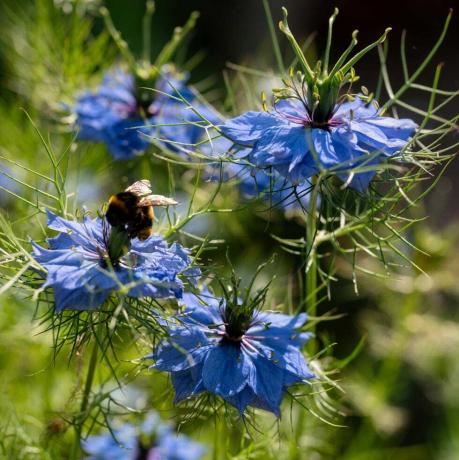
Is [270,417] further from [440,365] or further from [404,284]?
[440,365]

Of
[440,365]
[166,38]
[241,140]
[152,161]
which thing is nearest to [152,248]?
[241,140]

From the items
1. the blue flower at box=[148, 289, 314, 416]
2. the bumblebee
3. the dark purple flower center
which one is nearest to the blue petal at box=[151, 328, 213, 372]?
the blue flower at box=[148, 289, 314, 416]

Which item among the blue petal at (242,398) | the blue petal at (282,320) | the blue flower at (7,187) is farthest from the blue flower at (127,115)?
the blue petal at (242,398)

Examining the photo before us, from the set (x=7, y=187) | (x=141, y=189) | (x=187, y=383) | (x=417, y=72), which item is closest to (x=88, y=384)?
(x=187, y=383)

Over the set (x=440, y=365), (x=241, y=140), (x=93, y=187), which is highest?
(x=241, y=140)

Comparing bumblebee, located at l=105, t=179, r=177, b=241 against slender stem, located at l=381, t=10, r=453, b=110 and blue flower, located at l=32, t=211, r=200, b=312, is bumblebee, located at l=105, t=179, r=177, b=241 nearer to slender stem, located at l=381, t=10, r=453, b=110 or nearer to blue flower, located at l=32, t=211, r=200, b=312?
blue flower, located at l=32, t=211, r=200, b=312

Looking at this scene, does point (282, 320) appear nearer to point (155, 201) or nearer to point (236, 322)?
point (236, 322)

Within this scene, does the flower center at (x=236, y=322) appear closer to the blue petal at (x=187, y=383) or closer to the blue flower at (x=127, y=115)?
the blue petal at (x=187, y=383)
